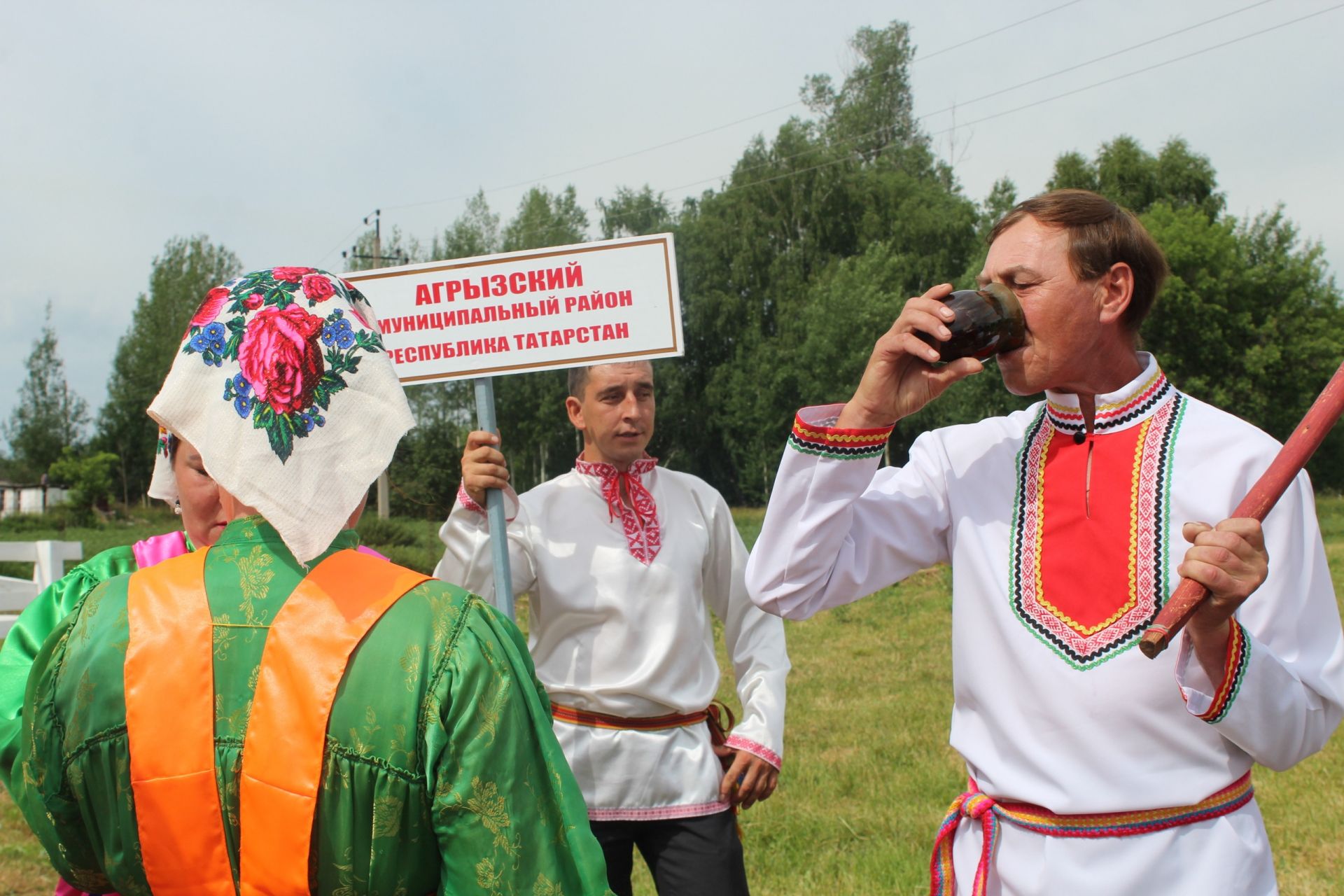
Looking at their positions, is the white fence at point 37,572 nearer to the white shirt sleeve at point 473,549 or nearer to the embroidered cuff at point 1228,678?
the white shirt sleeve at point 473,549

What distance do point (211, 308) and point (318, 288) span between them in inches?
6.0

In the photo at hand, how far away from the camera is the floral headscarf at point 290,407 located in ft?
5.13

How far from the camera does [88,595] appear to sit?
65.2 inches

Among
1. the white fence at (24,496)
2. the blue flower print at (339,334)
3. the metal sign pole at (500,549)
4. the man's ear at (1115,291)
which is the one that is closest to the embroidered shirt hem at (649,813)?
the metal sign pole at (500,549)

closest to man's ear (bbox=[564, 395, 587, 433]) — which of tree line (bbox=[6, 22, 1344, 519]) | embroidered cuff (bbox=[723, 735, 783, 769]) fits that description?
embroidered cuff (bbox=[723, 735, 783, 769])

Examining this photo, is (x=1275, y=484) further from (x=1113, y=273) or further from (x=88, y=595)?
(x=88, y=595)

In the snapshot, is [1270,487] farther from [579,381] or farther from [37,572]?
[37,572]

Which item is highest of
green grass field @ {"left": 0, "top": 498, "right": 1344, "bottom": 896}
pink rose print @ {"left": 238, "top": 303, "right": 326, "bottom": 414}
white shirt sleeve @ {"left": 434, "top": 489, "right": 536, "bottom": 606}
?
pink rose print @ {"left": 238, "top": 303, "right": 326, "bottom": 414}

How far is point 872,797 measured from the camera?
6.04 metres

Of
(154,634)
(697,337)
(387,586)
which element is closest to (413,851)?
(387,586)

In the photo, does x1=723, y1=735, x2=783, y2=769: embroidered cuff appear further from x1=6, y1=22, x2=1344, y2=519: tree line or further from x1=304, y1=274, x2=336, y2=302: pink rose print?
x1=6, y1=22, x2=1344, y2=519: tree line

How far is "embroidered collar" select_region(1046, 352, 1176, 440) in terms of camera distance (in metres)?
2.19

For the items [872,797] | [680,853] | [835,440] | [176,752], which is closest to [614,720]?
[680,853]

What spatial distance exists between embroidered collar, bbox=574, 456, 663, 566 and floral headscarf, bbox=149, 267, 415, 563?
173 centimetres
